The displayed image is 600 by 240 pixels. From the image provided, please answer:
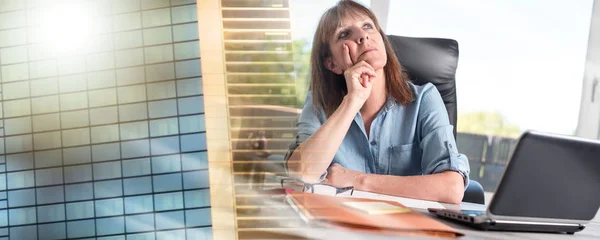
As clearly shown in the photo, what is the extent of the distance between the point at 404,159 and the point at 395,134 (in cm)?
7

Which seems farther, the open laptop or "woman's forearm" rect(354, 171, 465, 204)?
"woman's forearm" rect(354, 171, 465, 204)

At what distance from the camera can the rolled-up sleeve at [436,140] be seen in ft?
5.34

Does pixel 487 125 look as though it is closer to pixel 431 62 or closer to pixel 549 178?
pixel 431 62

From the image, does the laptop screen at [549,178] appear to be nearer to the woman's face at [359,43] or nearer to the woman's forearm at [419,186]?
the woman's forearm at [419,186]

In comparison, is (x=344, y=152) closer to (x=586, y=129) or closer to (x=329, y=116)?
(x=329, y=116)

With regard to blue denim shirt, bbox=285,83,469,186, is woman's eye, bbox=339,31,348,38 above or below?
above

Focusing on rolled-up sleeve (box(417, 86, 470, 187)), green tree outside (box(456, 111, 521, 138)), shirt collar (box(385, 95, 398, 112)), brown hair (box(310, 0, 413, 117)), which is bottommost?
green tree outside (box(456, 111, 521, 138))

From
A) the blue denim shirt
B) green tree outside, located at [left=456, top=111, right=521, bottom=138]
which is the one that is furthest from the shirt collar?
green tree outside, located at [left=456, top=111, right=521, bottom=138]

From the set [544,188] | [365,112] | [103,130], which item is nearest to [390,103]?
[365,112]

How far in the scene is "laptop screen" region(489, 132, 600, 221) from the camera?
94 centimetres

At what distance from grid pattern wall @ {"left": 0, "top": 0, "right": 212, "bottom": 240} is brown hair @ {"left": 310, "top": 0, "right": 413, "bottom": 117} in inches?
32.9

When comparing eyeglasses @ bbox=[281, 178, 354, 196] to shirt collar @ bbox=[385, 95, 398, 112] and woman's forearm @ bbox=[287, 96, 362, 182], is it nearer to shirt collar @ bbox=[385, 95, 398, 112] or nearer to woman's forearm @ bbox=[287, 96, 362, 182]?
woman's forearm @ bbox=[287, 96, 362, 182]

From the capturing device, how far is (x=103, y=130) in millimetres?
1015

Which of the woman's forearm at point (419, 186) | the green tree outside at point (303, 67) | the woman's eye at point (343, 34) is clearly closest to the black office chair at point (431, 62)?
the woman's eye at point (343, 34)
